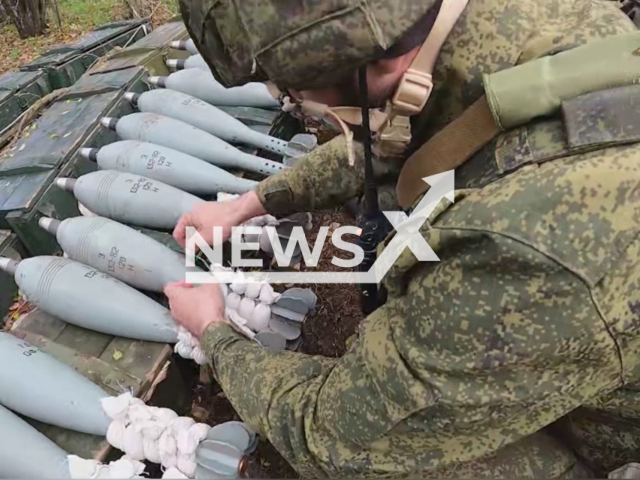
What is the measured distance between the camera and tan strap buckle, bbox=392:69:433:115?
119cm

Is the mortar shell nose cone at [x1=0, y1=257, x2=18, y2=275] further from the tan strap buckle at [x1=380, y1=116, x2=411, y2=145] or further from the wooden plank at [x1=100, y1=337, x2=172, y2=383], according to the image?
the tan strap buckle at [x1=380, y1=116, x2=411, y2=145]

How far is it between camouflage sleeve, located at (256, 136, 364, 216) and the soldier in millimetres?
821

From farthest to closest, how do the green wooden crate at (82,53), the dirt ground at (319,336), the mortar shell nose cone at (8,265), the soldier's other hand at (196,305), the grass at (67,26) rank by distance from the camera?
the grass at (67,26), the green wooden crate at (82,53), the mortar shell nose cone at (8,265), the dirt ground at (319,336), the soldier's other hand at (196,305)

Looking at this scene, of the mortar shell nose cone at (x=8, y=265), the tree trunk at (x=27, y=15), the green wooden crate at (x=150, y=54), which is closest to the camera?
the mortar shell nose cone at (x=8, y=265)

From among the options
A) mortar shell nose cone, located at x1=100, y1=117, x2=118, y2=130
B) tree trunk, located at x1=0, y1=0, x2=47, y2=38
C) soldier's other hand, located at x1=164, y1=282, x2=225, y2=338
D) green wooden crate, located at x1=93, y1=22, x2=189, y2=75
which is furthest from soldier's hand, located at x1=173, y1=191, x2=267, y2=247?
tree trunk, located at x1=0, y1=0, x2=47, y2=38

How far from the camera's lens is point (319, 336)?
252 cm

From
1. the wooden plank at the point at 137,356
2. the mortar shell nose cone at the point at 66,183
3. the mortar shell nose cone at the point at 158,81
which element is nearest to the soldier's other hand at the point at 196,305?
the wooden plank at the point at 137,356

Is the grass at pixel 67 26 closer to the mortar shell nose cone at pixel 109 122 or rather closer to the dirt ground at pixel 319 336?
the mortar shell nose cone at pixel 109 122

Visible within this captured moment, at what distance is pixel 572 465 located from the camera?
1626mm

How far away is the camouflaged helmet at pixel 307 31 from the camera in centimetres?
109

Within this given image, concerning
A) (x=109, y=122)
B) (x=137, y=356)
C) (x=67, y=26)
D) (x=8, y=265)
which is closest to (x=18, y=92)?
(x=109, y=122)

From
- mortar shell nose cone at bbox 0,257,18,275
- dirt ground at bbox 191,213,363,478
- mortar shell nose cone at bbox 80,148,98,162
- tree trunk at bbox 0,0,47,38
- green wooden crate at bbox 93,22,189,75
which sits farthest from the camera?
tree trunk at bbox 0,0,47,38

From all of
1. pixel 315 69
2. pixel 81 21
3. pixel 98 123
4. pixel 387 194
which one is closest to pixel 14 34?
pixel 81 21

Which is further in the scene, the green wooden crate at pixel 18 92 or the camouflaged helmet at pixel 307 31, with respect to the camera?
the green wooden crate at pixel 18 92
